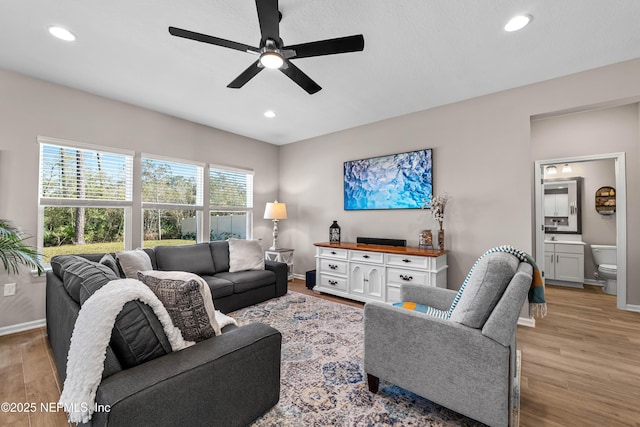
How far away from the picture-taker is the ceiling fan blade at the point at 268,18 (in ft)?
5.15

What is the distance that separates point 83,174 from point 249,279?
2368 millimetres

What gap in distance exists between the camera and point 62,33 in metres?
2.22

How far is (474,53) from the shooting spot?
247 centimetres

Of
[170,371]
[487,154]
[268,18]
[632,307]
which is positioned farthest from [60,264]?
[632,307]

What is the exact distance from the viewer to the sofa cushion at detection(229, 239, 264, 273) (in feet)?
12.5

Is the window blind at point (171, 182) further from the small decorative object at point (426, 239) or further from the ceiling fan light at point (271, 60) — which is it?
the small decorative object at point (426, 239)

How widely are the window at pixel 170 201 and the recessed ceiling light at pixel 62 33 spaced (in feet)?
5.28

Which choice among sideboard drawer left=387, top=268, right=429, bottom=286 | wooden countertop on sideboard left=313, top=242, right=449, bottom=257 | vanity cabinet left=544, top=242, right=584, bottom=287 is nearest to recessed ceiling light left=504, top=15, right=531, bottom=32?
wooden countertop on sideboard left=313, top=242, right=449, bottom=257

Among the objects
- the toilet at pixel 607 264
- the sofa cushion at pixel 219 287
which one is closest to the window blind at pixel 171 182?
the sofa cushion at pixel 219 287

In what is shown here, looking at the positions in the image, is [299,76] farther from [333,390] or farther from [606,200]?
[606,200]

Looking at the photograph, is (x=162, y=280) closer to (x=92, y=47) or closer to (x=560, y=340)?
(x=92, y=47)

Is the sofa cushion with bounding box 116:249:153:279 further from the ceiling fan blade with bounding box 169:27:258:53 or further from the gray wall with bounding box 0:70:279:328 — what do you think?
the ceiling fan blade with bounding box 169:27:258:53

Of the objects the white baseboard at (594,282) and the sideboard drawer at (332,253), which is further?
the white baseboard at (594,282)

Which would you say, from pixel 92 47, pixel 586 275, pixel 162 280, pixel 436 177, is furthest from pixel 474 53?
pixel 586 275
